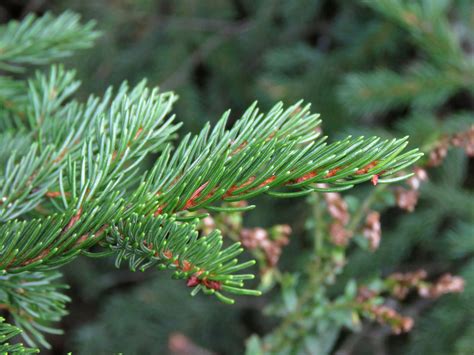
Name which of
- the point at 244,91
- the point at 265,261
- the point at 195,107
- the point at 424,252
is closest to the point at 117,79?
the point at 195,107

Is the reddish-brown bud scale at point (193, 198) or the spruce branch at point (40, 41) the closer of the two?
the reddish-brown bud scale at point (193, 198)

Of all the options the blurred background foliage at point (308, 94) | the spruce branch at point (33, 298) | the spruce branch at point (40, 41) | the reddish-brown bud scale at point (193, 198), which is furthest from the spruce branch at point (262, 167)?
the blurred background foliage at point (308, 94)

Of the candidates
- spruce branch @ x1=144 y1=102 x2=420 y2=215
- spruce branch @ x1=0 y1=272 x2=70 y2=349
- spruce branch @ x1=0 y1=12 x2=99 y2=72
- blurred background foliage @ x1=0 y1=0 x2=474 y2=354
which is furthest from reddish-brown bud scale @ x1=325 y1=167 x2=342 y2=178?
blurred background foliage @ x1=0 y1=0 x2=474 y2=354

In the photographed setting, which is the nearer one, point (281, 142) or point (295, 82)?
point (281, 142)

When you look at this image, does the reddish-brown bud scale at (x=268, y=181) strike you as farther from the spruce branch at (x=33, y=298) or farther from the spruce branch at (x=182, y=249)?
the spruce branch at (x=33, y=298)

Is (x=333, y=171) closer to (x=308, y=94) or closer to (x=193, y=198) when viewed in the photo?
(x=193, y=198)

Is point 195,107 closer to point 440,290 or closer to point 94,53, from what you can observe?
point 94,53
